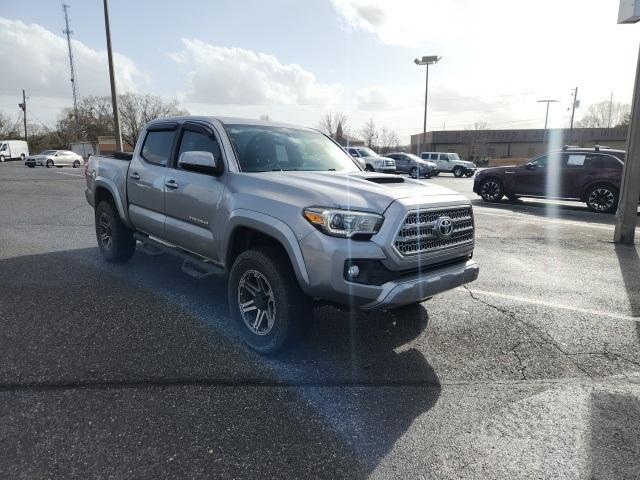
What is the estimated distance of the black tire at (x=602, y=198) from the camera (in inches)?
484

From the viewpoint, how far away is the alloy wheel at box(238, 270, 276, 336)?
3.47 m

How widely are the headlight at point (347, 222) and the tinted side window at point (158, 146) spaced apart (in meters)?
2.50

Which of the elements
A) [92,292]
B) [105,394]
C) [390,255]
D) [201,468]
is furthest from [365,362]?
[92,292]

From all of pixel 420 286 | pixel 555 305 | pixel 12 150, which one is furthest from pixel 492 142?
pixel 420 286

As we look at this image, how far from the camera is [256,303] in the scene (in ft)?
11.8

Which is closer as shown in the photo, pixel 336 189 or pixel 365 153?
pixel 336 189

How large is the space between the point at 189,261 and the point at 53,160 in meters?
42.0

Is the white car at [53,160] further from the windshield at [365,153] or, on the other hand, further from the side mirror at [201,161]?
the side mirror at [201,161]

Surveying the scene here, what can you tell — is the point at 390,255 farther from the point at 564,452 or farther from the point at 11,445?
the point at 11,445

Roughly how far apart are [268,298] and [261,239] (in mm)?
479

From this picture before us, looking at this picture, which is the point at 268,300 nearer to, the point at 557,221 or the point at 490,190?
the point at 557,221

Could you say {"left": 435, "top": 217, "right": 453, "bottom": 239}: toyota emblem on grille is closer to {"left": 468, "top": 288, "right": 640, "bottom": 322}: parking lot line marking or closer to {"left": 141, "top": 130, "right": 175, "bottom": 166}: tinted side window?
{"left": 468, "top": 288, "right": 640, "bottom": 322}: parking lot line marking

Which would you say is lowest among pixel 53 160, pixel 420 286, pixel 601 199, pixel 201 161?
pixel 601 199

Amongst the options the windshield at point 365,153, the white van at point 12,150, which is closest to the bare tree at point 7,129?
the white van at point 12,150
